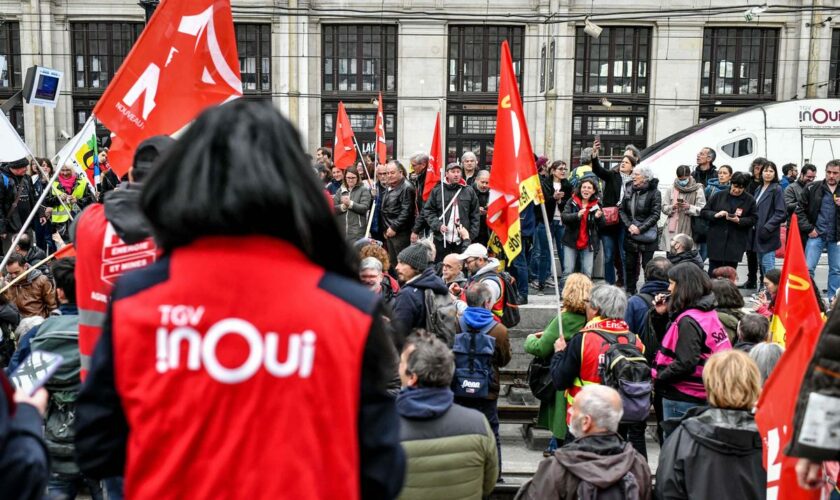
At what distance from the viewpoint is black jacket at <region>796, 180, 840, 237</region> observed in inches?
475

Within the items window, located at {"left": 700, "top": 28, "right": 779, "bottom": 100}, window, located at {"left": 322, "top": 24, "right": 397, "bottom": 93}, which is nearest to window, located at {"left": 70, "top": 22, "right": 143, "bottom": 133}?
window, located at {"left": 322, "top": 24, "right": 397, "bottom": 93}

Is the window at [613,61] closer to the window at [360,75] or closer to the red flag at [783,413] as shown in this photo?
the window at [360,75]

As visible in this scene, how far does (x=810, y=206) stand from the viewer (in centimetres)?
1218

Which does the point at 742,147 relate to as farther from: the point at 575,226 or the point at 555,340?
the point at 555,340

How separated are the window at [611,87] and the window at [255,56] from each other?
10734mm

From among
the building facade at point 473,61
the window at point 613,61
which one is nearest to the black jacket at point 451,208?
the building facade at point 473,61

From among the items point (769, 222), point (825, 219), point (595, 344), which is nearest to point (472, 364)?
point (595, 344)

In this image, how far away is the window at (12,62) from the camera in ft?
94.2

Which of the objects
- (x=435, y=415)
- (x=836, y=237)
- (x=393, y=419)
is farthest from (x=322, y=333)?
(x=836, y=237)

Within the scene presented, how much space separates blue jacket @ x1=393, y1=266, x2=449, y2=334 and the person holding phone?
6.61 metres

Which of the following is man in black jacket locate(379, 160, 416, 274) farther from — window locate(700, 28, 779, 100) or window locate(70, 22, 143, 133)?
window locate(700, 28, 779, 100)

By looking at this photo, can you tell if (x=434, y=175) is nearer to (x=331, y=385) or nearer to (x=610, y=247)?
(x=610, y=247)

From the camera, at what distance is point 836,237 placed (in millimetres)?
11883

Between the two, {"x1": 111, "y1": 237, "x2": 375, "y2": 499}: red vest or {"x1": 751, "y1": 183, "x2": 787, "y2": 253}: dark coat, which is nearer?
{"x1": 111, "y1": 237, "x2": 375, "y2": 499}: red vest
